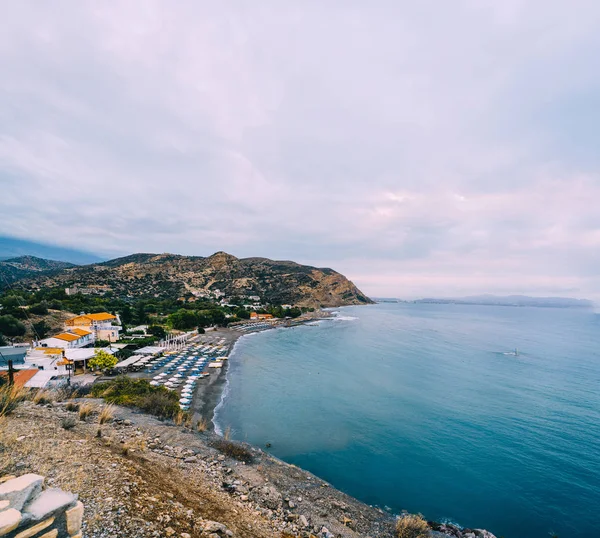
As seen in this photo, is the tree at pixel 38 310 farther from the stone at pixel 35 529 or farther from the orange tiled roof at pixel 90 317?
the stone at pixel 35 529

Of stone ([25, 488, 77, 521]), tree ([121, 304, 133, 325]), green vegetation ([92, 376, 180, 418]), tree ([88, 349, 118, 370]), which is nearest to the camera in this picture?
stone ([25, 488, 77, 521])

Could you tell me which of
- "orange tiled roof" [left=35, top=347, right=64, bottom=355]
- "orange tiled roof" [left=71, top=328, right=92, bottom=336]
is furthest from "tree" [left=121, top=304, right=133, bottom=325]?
"orange tiled roof" [left=35, top=347, right=64, bottom=355]

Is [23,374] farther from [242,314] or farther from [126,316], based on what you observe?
[242,314]

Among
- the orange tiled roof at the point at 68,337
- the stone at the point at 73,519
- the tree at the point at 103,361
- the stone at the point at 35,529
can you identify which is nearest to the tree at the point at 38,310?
the orange tiled roof at the point at 68,337

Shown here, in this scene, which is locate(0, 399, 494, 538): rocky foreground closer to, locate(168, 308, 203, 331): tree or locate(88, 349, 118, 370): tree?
locate(88, 349, 118, 370): tree

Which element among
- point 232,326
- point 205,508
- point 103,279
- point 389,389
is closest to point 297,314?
point 232,326

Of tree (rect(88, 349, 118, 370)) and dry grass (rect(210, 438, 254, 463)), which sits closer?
dry grass (rect(210, 438, 254, 463))
